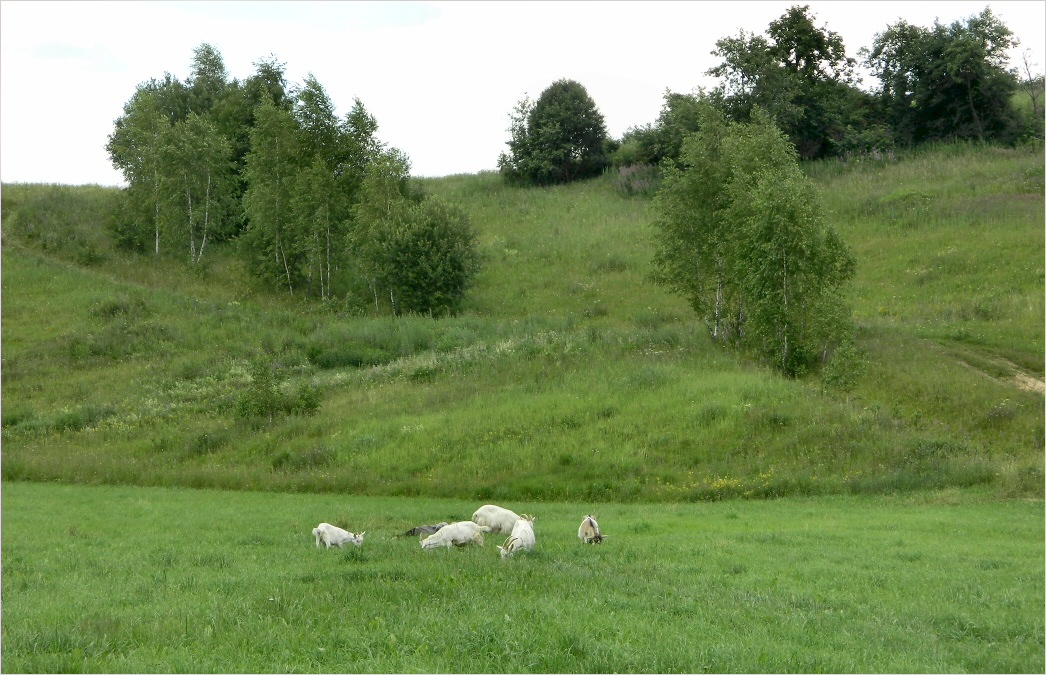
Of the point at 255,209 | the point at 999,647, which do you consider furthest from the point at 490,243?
the point at 999,647

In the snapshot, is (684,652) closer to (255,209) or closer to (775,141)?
(775,141)

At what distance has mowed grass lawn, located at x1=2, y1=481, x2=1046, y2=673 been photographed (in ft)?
31.4

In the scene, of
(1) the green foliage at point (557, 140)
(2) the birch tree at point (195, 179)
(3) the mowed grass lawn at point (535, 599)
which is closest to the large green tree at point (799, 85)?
(1) the green foliage at point (557, 140)

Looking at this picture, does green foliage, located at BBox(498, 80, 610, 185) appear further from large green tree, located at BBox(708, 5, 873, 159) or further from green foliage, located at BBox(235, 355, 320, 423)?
green foliage, located at BBox(235, 355, 320, 423)

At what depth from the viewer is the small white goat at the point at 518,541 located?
1509cm

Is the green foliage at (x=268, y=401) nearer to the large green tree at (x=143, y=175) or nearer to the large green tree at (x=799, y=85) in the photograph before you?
the large green tree at (x=143, y=175)

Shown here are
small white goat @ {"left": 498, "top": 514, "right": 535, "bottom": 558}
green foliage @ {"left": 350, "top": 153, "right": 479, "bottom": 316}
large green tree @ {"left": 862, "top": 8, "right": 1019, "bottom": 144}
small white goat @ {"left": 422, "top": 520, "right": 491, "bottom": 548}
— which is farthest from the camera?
large green tree @ {"left": 862, "top": 8, "right": 1019, "bottom": 144}

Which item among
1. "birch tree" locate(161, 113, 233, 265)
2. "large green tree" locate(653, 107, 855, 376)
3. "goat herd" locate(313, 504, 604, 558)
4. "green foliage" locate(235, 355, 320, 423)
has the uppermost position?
"birch tree" locate(161, 113, 233, 265)

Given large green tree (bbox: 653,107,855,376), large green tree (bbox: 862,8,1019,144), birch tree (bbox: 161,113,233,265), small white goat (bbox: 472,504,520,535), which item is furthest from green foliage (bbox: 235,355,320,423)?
large green tree (bbox: 862,8,1019,144)

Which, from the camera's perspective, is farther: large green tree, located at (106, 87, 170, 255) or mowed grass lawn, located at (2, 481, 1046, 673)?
large green tree, located at (106, 87, 170, 255)

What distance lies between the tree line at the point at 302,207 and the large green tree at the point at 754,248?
19.6 meters

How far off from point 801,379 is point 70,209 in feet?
202

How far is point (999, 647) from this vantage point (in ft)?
36.4

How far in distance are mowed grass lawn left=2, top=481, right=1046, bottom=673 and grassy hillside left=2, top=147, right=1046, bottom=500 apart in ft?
29.2
